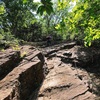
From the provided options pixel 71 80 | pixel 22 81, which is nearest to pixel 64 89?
pixel 71 80

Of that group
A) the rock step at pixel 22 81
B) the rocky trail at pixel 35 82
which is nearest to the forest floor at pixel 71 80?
the rocky trail at pixel 35 82

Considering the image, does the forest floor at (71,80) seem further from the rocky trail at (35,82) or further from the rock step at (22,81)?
the rock step at (22,81)

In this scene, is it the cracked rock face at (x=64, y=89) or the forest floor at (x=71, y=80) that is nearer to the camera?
the cracked rock face at (x=64, y=89)

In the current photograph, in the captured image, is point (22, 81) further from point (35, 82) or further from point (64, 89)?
point (64, 89)

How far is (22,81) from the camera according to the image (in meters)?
11.9

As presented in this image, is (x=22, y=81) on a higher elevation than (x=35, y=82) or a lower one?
higher

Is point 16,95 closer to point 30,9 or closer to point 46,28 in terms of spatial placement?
point 30,9

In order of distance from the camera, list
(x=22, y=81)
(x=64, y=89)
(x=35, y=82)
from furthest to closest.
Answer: (x=35, y=82) < (x=22, y=81) < (x=64, y=89)

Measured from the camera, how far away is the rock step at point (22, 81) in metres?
9.94

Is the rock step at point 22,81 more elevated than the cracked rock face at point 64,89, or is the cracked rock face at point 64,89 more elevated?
the rock step at point 22,81

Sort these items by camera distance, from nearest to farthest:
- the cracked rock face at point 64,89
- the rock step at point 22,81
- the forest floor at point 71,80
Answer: the rock step at point 22,81 → the cracked rock face at point 64,89 → the forest floor at point 71,80

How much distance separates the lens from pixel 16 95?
1016 centimetres

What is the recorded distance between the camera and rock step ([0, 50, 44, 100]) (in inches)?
391

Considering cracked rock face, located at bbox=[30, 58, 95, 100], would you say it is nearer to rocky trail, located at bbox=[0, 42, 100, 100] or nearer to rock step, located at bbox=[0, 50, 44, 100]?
rocky trail, located at bbox=[0, 42, 100, 100]
